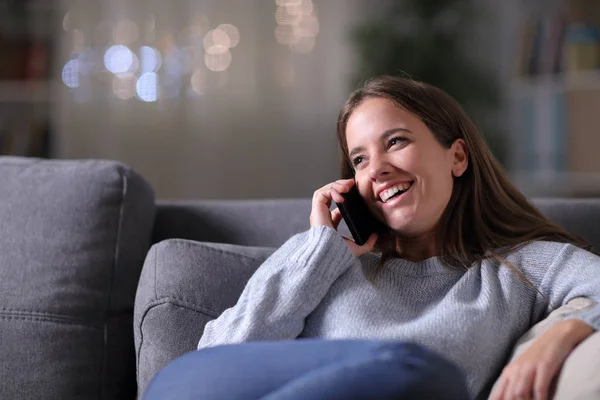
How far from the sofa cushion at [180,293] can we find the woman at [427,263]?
10 centimetres

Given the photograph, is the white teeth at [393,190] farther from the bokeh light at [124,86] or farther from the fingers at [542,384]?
the bokeh light at [124,86]

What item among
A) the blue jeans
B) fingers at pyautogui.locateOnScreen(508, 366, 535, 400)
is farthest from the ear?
the blue jeans

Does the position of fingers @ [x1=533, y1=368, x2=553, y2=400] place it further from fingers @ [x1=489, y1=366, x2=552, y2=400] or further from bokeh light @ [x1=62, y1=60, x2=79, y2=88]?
bokeh light @ [x1=62, y1=60, x2=79, y2=88]

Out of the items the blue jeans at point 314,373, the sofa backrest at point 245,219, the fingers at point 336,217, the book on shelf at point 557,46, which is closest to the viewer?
the blue jeans at point 314,373

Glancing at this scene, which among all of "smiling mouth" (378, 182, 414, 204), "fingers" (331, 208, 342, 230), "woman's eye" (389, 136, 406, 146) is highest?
"woman's eye" (389, 136, 406, 146)

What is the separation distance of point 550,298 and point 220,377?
0.60 metres

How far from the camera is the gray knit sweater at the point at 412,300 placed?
1.17 meters

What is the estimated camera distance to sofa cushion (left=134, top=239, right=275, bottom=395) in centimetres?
136

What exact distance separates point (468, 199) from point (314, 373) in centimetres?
69

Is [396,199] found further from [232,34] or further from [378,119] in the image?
[232,34]

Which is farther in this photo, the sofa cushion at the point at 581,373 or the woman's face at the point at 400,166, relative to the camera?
the woman's face at the point at 400,166

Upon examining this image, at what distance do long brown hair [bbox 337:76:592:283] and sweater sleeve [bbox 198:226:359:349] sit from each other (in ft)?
Answer: 0.40

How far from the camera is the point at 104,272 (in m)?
1.54

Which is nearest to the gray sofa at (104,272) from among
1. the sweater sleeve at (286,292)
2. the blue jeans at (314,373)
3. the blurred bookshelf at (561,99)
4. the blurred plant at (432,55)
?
the sweater sleeve at (286,292)
